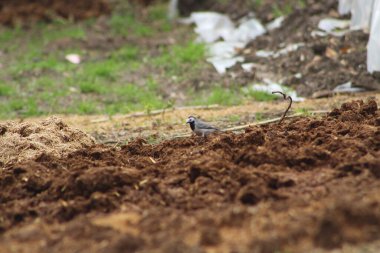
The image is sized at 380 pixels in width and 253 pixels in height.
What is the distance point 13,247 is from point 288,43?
919 centimetres

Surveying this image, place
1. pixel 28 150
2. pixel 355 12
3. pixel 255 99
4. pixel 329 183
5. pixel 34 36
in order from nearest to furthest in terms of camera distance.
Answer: pixel 329 183, pixel 28 150, pixel 255 99, pixel 355 12, pixel 34 36

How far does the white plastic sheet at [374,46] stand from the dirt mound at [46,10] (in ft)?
22.9

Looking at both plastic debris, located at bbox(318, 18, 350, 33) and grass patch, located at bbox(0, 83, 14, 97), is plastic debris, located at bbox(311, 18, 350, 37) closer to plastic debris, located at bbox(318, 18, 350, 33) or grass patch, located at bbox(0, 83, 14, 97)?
plastic debris, located at bbox(318, 18, 350, 33)

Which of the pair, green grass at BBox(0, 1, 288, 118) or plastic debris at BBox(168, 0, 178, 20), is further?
plastic debris at BBox(168, 0, 178, 20)

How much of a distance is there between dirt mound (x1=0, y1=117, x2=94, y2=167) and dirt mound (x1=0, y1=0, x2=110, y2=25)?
8.34 m

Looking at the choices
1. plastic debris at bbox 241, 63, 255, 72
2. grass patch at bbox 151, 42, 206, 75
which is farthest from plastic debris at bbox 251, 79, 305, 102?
grass patch at bbox 151, 42, 206, 75

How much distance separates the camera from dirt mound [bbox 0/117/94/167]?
788cm

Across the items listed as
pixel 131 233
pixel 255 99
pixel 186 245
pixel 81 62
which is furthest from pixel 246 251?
pixel 81 62

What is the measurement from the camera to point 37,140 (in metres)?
8.16

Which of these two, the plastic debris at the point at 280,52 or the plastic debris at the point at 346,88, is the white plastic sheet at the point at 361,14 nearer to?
the plastic debris at the point at 280,52

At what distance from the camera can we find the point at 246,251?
4711 mm

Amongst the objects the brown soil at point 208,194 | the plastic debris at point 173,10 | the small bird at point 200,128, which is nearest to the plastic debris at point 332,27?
the plastic debris at point 173,10

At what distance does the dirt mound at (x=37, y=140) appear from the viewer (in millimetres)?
7879

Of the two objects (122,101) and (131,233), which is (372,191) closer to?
(131,233)
